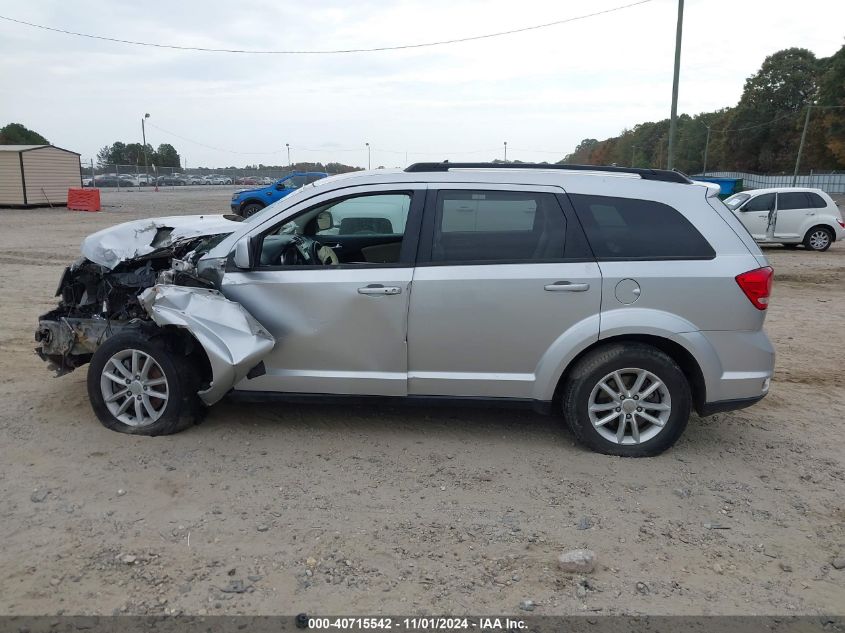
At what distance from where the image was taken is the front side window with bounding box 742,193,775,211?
643 inches

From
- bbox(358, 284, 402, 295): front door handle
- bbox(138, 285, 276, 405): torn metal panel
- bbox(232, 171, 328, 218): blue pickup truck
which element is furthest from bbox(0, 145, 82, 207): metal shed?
bbox(358, 284, 402, 295): front door handle

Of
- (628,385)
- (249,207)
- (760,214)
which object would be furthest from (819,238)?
(249,207)

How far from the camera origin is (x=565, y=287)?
13.9 feet

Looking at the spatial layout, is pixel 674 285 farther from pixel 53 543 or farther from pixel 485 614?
pixel 53 543

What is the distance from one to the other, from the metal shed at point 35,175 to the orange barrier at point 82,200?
1032 millimetres

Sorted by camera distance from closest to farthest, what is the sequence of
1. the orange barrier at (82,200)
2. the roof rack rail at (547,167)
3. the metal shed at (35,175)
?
the roof rack rail at (547,167) < the metal shed at (35,175) < the orange barrier at (82,200)

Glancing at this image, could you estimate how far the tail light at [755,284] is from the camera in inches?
165

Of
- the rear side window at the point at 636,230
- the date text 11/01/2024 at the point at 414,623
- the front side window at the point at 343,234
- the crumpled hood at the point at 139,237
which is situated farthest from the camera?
the crumpled hood at the point at 139,237

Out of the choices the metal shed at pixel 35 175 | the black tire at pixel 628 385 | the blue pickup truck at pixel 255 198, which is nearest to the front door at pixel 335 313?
the black tire at pixel 628 385

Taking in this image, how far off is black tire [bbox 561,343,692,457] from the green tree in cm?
8079

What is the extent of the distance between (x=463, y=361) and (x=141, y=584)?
2.19 metres

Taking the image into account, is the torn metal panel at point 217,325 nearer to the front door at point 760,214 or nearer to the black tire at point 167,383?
the black tire at point 167,383

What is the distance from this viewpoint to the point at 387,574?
10.3 feet

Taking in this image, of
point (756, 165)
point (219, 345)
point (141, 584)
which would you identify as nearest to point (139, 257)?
point (219, 345)
